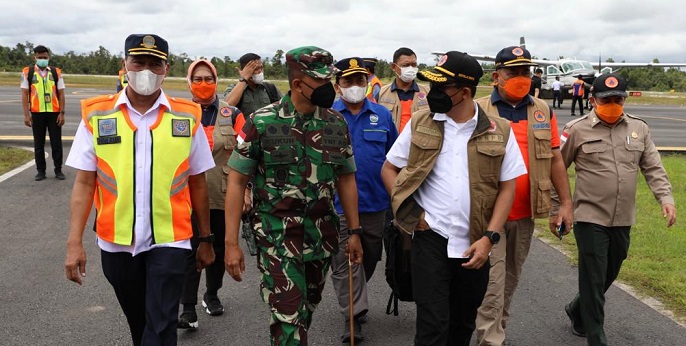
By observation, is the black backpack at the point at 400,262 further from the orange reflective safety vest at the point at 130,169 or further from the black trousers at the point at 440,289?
the orange reflective safety vest at the point at 130,169

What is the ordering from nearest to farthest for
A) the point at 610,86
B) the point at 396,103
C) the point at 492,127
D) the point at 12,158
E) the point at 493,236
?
the point at 493,236 → the point at 492,127 → the point at 610,86 → the point at 396,103 → the point at 12,158

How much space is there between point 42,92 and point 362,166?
7780mm

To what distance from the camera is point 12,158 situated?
13078 millimetres

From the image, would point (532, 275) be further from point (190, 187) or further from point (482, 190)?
point (190, 187)

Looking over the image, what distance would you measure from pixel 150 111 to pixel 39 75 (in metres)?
8.49

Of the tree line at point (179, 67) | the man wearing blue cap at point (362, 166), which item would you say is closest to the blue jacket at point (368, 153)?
the man wearing blue cap at point (362, 166)

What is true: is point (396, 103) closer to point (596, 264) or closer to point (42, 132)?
point (596, 264)

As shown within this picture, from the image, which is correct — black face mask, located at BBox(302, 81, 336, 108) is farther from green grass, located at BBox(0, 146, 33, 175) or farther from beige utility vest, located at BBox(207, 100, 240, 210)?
green grass, located at BBox(0, 146, 33, 175)

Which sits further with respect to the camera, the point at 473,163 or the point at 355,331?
the point at 355,331

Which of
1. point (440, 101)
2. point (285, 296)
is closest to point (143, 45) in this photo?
point (285, 296)

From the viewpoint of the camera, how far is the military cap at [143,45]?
139 inches

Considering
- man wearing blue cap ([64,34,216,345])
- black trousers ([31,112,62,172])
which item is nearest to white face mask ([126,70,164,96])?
man wearing blue cap ([64,34,216,345])

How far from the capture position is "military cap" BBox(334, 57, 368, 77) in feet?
16.9

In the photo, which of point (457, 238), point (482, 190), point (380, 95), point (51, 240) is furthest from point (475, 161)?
point (51, 240)
